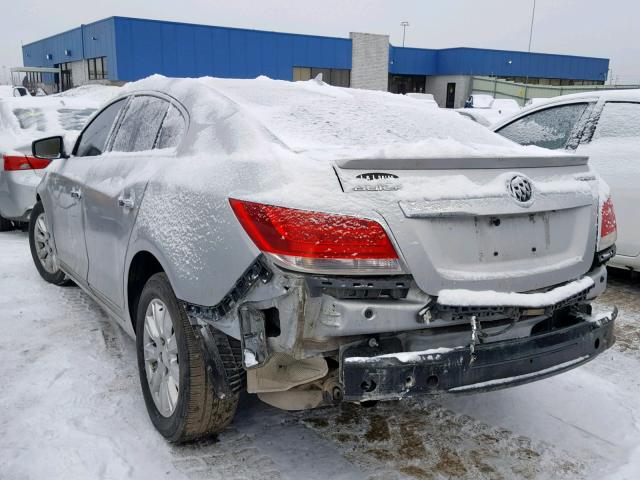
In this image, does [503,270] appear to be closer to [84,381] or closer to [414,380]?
[414,380]

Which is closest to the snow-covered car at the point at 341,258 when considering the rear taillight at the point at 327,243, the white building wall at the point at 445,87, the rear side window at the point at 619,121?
the rear taillight at the point at 327,243

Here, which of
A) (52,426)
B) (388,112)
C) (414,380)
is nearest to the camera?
(414,380)

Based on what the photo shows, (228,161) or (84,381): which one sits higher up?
(228,161)

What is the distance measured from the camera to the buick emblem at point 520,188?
229 cm

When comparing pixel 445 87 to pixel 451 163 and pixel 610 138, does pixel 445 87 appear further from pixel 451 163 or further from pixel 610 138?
pixel 451 163

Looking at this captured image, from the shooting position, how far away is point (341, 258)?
203 cm

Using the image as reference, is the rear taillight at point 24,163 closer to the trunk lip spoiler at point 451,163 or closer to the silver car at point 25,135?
the silver car at point 25,135

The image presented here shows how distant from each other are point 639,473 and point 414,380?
123 centimetres

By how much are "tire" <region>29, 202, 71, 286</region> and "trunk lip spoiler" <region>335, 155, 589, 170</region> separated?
352cm

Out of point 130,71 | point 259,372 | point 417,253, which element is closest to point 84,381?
point 259,372

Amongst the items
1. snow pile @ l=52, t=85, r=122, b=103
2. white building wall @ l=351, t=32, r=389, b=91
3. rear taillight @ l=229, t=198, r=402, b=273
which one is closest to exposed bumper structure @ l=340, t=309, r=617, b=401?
rear taillight @ l=229, t=198, r=402, b=273

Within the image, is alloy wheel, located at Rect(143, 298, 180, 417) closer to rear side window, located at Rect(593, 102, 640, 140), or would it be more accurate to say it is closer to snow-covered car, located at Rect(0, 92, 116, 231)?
rear side window, located at Rect(593, 102, 640, 140)

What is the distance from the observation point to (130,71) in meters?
31.7

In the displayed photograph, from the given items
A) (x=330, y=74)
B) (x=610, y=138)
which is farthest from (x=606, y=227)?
(x=330, y=74)
